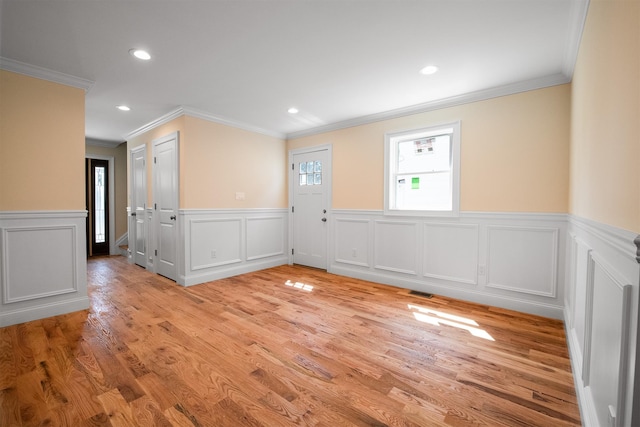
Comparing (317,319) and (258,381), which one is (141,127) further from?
(258,381)

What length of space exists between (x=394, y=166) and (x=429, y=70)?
1488mm

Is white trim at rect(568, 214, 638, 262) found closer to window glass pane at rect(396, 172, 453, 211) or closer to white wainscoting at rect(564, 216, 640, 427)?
white wainscoting at rect(564, 216, 640, 427)

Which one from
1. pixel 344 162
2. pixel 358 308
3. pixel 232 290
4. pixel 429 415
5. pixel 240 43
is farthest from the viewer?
pixel 344 162

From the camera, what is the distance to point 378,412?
1519 millimetres

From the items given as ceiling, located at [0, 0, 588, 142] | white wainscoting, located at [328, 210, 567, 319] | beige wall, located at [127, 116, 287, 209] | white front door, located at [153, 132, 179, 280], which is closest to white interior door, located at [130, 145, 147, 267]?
beige wall, located at [127, 116, 287, 209]

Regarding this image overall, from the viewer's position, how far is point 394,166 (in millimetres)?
4000

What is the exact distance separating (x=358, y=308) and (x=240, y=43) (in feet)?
9.12

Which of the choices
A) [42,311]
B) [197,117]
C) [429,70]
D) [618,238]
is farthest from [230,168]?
[618,238]

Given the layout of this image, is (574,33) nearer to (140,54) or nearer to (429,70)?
(429,70)

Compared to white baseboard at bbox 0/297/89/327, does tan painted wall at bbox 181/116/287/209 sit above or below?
above

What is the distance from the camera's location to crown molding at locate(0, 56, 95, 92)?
2.54 metres

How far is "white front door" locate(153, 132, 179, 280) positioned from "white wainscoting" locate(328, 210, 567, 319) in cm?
257

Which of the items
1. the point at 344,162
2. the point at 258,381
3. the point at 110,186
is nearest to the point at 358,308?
the point at 258,381

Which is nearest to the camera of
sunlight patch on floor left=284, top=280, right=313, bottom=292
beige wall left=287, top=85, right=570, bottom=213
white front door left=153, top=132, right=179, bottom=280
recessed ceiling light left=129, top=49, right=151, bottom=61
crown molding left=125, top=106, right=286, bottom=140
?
recessed ceiling light left=129, top=49, right=151, bottom=61
